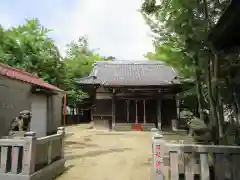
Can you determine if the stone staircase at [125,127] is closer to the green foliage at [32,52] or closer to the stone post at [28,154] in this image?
the green foliage at [32,52]

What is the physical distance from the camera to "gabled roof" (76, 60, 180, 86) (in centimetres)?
1966

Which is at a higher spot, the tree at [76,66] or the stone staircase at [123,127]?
the tree at [76,66]

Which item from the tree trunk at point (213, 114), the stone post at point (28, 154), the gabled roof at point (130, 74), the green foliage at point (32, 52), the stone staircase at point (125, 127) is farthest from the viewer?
the gabled roof at point (130, 74)

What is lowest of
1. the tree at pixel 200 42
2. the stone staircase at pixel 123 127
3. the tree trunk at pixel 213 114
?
the stone staircase at pixel 123 127

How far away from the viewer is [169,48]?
830 centimetres

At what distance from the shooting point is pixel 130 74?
875 inches

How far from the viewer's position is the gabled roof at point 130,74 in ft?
64.5

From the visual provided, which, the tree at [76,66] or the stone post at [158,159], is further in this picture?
the tree at [76,66]

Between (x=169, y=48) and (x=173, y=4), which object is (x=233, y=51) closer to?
(x=173, y=4)

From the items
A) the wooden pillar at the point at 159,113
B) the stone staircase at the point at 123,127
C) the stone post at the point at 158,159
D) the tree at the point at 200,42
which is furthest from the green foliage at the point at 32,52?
the stone post at the point at 158,159

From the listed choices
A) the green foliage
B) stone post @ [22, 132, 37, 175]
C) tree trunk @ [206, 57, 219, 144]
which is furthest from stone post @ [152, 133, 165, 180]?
the green foliage

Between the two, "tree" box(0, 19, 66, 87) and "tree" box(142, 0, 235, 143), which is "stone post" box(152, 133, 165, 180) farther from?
"tree" box(0, 19, 66, 87)

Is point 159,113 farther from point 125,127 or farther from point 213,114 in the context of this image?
point 213,114

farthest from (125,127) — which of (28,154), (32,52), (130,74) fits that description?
(28,154)
